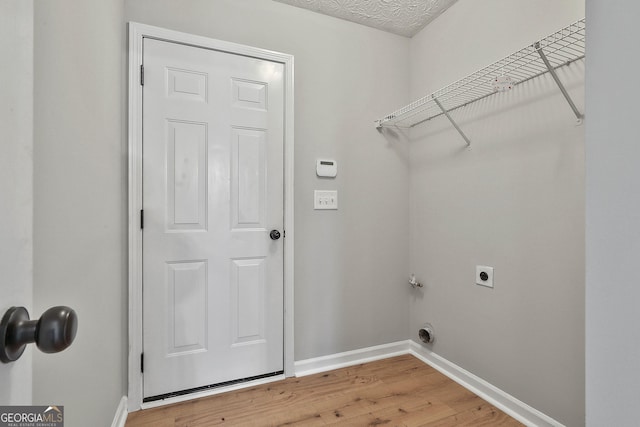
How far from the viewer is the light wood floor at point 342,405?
153cm

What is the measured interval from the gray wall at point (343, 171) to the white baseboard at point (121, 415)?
98 centimetres

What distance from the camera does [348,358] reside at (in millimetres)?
2117

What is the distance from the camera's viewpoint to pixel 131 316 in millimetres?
1615

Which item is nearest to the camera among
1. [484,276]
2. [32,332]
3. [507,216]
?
[32,332]

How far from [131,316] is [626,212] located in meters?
1.97

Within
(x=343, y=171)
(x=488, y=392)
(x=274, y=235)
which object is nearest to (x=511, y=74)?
(x=343, y=171)

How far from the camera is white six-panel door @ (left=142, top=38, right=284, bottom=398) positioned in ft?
5.53

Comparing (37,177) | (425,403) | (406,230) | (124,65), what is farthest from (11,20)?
(406,230)

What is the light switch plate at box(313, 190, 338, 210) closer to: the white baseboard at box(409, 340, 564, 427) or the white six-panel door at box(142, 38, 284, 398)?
the white six-panel door at box(142, 38, 284, 398)

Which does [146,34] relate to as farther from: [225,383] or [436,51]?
[225,383]

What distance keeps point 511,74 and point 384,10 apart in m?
0.98

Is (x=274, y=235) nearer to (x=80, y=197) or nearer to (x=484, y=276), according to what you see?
(x=80, y=197)

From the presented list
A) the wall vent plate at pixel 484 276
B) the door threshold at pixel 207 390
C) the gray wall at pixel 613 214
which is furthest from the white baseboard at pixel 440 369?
the gray wall at pixel 613 214

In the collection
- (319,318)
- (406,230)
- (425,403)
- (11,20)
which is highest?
(11,20)
